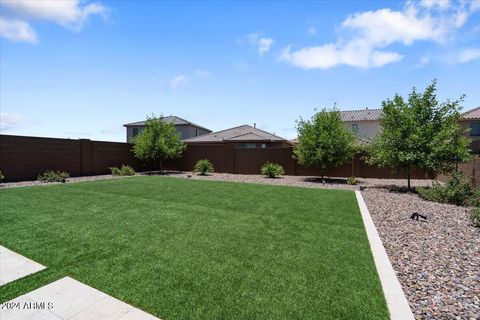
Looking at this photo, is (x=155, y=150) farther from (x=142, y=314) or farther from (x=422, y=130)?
(x=142, y=314)

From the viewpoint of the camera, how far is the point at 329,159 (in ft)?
48.2

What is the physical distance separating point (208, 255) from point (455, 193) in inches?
354

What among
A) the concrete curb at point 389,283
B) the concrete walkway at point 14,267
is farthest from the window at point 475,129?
the concrete walkway at point 14,267

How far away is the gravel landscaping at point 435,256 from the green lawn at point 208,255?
0.48 m

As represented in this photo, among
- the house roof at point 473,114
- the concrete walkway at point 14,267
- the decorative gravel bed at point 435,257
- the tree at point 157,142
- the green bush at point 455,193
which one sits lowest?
the decorative gravel bed at point 435,257

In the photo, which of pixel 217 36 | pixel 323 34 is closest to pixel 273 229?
pixel 323 34

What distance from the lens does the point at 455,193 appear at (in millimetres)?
9164

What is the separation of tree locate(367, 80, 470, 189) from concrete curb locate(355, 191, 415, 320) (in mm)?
7429

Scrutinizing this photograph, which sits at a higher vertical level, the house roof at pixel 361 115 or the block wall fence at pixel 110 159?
the house roof at pixel 361 115

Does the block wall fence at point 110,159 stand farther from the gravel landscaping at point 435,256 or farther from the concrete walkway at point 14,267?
the concrete walkway at point 14,267

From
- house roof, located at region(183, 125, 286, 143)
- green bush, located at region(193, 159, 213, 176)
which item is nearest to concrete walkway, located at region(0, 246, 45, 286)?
green bush, located at region(193, 159, 213, 176)

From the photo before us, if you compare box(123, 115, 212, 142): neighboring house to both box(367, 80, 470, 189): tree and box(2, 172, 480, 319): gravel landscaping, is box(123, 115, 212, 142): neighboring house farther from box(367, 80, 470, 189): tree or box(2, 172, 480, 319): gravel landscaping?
box(2, 172, 480, 319): gravel landscaping

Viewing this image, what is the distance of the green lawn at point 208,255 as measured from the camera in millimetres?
3088

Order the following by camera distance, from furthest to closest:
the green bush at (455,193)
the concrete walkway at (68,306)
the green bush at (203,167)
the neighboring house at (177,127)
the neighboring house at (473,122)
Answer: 1. the neighboring house at (177,127)
2. the neighboring house at (473,122)
3. the green bush at (203,167)
4. the green bush at (455,193)
5. the concrete walkway at (68,306)
